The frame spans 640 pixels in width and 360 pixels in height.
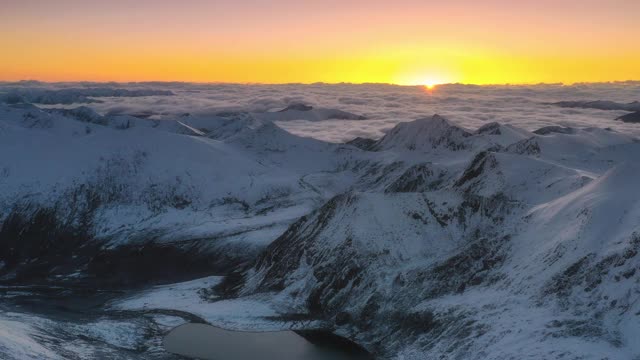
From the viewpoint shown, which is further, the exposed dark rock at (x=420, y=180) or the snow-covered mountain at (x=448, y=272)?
the exposed dark rock at (x=420, y=180)

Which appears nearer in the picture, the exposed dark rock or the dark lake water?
the dark lake water

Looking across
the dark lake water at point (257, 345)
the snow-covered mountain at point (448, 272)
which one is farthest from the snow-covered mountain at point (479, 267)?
the dark lake water at point (257, 345)

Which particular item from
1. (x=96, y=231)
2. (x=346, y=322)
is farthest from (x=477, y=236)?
(x=96, y=231)

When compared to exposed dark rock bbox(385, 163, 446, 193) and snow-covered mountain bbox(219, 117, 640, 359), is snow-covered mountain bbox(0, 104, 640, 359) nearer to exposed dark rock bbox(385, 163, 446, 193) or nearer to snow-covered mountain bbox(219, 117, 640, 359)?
snow-covered mountain bbox(219, 117, 640, 359)

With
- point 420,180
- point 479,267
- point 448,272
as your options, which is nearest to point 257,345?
point 448,272

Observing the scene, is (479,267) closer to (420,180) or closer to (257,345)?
(257,345)

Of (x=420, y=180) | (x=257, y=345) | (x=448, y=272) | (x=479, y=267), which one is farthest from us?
(x=420, y=180)

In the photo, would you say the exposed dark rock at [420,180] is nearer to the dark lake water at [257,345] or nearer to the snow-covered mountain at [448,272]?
the snow-covered mountain at [448,272]

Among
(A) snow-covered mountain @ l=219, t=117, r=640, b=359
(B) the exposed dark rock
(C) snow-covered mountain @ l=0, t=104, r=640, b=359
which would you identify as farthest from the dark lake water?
(B) the exposed dark rock
